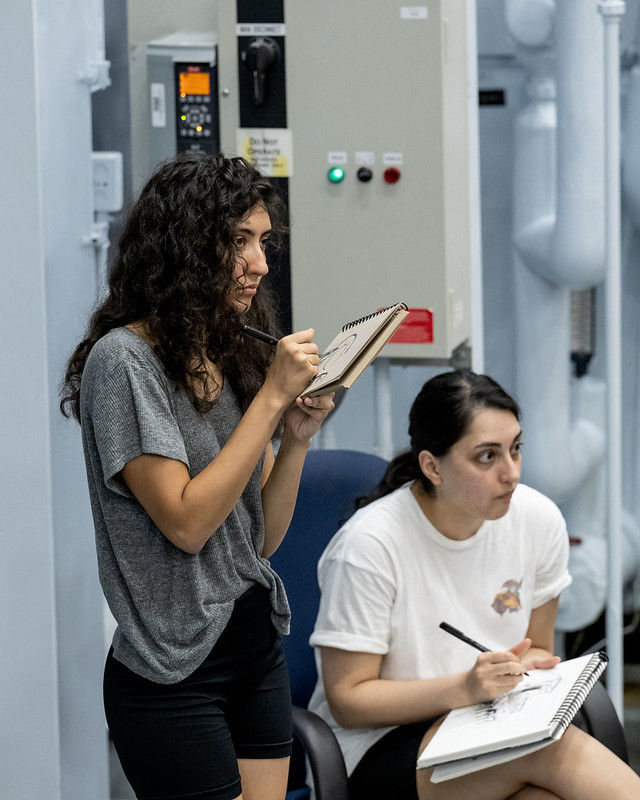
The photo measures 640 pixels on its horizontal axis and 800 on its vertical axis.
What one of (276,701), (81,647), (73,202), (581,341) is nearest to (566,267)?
(581,341)

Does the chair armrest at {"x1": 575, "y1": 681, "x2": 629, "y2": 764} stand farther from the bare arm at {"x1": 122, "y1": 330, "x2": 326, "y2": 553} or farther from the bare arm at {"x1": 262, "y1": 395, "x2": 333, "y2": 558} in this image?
the bare arm at {"x1": 122, "y1": 330, "x2": 326, "y2": 553}

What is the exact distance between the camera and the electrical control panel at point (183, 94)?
249 centimetres

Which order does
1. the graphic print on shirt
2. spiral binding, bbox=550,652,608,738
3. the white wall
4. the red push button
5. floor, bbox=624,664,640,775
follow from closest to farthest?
spiral binding, bbox=550,652,608,738 < the graphic print on shirt < the white wall < the red push button < floor, bbox=624,664,640,775

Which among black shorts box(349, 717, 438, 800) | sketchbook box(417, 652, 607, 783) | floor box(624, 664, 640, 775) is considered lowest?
floor box(624, 664, 640, 775)

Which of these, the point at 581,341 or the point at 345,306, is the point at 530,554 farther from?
the point at 581,341

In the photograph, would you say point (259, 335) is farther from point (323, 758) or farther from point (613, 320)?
point (613, 320)

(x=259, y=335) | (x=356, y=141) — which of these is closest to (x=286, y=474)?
(x=259, y=335)

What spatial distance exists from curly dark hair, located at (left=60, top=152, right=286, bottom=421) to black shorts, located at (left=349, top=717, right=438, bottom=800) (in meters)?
0.69

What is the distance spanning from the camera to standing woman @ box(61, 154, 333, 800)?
46.6 inches

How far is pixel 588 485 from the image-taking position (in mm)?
3158

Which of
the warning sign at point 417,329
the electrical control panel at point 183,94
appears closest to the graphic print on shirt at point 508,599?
the warning sign at point 417,329

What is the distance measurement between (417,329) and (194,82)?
779 millimetres

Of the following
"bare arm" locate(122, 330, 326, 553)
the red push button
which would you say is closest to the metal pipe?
the red push button

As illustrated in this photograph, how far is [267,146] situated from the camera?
2.47m
